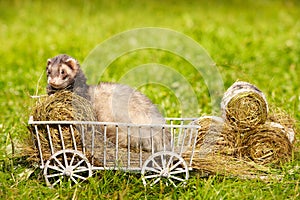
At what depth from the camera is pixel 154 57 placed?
27.7 feet

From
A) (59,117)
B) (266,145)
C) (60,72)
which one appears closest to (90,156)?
(59,117)

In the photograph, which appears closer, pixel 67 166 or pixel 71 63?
pixel 67 166

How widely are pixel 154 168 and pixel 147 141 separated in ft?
0.89

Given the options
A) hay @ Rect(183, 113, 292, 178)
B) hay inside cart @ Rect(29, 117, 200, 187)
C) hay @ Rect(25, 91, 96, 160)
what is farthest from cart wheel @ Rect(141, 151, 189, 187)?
hay @ Rect(25, 91, 96, 160)

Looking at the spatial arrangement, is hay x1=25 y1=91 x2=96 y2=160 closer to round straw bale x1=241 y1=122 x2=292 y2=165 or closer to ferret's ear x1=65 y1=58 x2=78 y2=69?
ferret's ear x1=65 y1=58 x2=78 y2=69

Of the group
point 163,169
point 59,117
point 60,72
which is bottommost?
point 163,169

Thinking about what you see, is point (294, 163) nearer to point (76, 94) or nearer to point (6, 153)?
point (76, 94)

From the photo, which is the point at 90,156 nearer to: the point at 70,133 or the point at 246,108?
the point at 70,133

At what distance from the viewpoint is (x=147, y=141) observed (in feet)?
13.7

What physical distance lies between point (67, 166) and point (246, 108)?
1.47 m

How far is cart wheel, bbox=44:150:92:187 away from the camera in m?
3.90

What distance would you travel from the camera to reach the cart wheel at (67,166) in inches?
154

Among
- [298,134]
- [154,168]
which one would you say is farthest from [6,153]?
[298,134]

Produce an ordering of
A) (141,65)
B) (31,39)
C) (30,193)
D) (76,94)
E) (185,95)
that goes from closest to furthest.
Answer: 1. (30,193)
2. (76,94)
3. (185,95)
4. (141,65)
5. (31,39)
